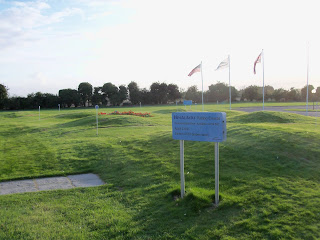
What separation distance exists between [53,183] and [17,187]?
78 cm

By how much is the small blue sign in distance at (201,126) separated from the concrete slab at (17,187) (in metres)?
3.58

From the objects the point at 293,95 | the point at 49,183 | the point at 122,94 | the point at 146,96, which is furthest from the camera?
the point at 146,96

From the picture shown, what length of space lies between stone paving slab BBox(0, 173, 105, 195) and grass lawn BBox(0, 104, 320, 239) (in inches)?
13.3

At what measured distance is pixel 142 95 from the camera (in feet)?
211

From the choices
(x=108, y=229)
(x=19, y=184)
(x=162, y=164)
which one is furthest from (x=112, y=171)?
(x=108, y=229)

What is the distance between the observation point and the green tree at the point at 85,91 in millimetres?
58406

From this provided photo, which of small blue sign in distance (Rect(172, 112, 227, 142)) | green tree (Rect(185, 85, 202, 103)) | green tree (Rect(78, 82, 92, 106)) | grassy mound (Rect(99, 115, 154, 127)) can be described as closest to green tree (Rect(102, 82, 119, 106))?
green tree (Rect(78, 82, 92, 106))

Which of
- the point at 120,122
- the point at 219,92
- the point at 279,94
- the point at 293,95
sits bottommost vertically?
the point at 120,122

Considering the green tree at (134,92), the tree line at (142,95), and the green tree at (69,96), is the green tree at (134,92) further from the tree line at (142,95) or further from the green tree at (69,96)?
the green tree at (69,96)

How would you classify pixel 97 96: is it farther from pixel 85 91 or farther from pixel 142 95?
pixel 142 95

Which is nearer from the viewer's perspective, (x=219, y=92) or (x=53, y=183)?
(x=53, y=183)

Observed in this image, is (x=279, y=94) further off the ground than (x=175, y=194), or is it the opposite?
(x=279, y=94)

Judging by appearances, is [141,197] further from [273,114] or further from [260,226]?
[273,114]

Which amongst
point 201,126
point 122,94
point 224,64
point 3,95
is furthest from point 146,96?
point 201,126
